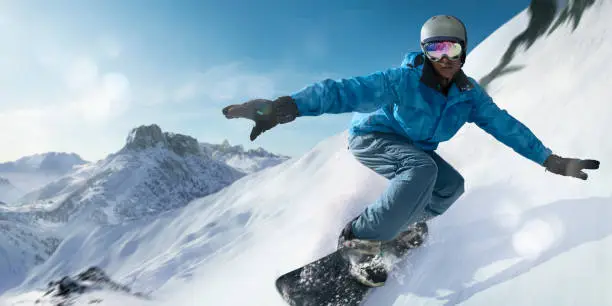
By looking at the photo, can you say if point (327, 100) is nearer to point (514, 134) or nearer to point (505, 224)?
point (514, 134)

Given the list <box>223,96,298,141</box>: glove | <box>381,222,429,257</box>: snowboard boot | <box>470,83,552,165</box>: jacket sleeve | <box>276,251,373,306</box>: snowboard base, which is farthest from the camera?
<box>381,222,429,257</box>: snowboard boot

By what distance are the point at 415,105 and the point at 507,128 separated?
93 cm

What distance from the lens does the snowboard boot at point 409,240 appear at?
3.89 metres

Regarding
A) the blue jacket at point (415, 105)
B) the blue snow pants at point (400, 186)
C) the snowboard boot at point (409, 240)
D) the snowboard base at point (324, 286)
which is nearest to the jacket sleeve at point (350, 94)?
the blue jacket at point (415, 105)

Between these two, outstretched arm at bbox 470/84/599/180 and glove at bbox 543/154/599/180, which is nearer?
glove at bbox 543/154/599/180

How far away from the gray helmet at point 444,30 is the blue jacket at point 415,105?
0.19 m

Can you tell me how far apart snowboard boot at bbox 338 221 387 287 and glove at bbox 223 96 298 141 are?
128cm

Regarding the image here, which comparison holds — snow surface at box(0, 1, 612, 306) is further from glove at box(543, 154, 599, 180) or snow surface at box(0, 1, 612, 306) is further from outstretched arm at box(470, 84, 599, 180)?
outstretched arm at box(470, 84, 599, 180)

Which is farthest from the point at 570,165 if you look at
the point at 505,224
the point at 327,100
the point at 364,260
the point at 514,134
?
the point at 327,100

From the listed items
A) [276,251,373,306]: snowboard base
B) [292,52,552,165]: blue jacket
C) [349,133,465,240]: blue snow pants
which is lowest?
[276,251,373,306]: snowboard base

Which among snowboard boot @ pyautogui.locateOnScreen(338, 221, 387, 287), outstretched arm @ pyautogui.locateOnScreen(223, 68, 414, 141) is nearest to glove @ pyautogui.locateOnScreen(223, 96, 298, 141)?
outstretched arm @ pyautogui.locateOnScreen(223, 68, 414, 141)

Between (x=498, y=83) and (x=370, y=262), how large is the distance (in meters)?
5.67

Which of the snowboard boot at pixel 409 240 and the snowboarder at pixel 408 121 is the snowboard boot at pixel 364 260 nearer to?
the snowboarder at pixel 408 121

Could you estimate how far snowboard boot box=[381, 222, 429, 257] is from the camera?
12.8 ft
